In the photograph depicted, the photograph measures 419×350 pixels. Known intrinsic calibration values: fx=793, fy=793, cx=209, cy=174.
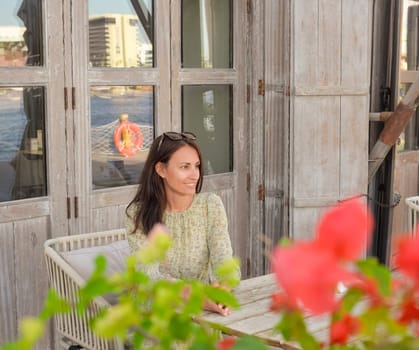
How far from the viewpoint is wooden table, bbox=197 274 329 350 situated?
211cm

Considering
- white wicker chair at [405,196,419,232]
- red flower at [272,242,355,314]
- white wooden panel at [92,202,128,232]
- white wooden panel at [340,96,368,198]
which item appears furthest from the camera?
white wooden panel at [340,96,368,198]

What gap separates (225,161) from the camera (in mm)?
4230

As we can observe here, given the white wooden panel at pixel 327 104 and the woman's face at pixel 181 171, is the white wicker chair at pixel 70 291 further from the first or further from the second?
the white wooden panel at pixel 327 104

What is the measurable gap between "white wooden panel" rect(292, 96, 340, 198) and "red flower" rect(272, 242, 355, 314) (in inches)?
136

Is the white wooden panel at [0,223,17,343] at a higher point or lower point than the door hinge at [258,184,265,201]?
lower

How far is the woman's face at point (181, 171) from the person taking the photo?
2898 millimetres

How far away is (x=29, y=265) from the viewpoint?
135 inches

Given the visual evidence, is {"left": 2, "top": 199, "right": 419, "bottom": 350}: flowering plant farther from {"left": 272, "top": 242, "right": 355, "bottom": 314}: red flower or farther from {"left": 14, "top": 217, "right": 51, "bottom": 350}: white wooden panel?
{"left": 14, "top": 217, "right": 51, "bottom": 350}: white wooden panel

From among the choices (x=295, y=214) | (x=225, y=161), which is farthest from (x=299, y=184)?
(x=225, y=161)

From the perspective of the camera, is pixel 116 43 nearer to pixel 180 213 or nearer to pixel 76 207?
pixel 76 207

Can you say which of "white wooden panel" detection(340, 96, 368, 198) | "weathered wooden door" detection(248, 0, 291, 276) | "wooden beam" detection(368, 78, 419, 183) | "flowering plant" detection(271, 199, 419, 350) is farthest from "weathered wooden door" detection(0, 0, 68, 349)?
"flowering plant" detection(271, 199, 419, 350)

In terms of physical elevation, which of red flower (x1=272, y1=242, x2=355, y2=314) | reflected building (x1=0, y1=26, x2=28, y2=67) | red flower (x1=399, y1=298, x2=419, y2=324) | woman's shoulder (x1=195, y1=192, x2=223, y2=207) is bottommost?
woman's shoulder (x1=195, y1=192, x2=223, y2=207)

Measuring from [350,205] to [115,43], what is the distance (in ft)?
10.6

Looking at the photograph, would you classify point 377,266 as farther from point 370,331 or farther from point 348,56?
point 348,56
